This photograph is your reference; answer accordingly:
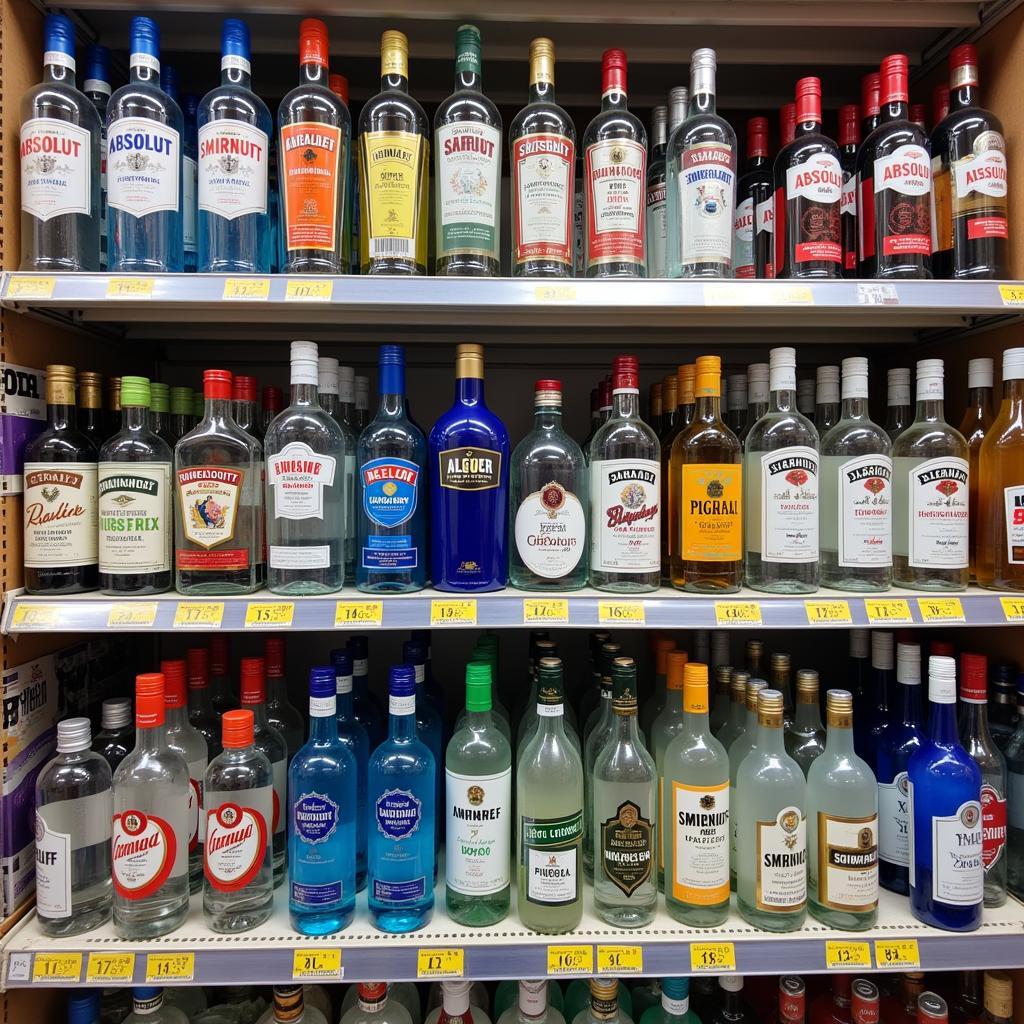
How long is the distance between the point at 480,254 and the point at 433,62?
2.03ft

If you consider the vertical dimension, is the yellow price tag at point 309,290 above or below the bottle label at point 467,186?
below

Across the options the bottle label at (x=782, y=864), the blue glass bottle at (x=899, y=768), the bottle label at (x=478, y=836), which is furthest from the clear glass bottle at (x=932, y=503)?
the bottle label at (x=478, y=836)

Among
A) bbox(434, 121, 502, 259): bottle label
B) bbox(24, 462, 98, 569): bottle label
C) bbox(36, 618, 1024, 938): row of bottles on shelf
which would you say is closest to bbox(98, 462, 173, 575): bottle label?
bbox(24, 462, 98, 569): bottle label

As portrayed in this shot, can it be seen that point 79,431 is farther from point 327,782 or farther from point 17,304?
point 327,782

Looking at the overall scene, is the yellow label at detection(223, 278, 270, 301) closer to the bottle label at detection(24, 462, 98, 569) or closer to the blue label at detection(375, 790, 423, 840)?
the bottle label at detection(24, 462, 98, 569)

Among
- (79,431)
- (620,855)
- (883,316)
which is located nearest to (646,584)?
(620,855)

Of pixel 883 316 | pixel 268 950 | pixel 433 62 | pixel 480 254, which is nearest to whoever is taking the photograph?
pixel 268 950

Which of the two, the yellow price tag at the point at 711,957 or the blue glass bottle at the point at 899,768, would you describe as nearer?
the yellow price tag at the point at 711,957

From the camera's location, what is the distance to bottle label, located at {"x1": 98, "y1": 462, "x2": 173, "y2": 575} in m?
1.10

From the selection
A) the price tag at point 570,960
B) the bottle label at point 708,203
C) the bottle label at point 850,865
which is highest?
the bottle label at point 708,203

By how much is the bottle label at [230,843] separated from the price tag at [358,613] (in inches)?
14.1

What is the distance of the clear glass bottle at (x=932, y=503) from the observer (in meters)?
1.16

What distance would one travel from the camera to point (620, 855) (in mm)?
1097

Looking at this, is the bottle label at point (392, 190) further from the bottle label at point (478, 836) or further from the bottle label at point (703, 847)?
the bottle label at point (703, 847)
